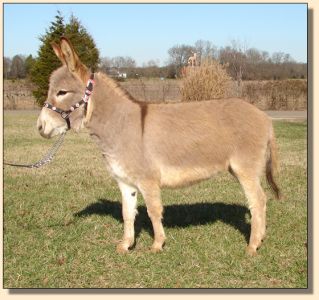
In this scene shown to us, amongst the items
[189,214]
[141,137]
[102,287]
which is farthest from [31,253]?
[189,214]

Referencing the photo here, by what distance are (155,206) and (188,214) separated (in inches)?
66.1

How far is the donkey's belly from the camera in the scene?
→ 472 cm

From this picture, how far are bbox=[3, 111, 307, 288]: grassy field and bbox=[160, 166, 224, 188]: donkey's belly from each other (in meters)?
0.81

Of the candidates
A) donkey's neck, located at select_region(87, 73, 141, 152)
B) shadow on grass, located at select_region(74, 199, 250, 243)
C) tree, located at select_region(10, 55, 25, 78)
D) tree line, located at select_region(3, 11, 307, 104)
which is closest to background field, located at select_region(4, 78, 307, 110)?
tree line, located at select_region(3, 11, 307, 104)

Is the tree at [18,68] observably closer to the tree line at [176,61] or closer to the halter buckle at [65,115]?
the tree line at [176,61]

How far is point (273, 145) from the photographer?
5.08 m

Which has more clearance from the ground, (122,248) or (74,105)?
(74,105)

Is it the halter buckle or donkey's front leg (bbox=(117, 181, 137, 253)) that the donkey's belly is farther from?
the halter buckle

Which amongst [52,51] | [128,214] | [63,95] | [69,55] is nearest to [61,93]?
[63,95]

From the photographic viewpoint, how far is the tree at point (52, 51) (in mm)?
20891

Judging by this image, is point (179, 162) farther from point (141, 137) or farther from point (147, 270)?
point (147, 270)

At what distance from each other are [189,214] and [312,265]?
223 cm

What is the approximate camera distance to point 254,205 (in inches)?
192

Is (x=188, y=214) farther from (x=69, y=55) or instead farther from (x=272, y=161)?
(x=69, y=55)
